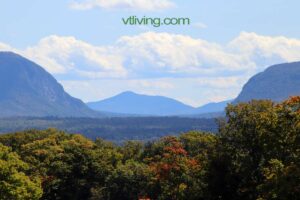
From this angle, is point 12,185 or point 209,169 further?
point 12,185

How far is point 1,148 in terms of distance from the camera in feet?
263

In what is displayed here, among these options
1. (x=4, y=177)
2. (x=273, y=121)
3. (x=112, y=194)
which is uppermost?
(x=273, y=121)

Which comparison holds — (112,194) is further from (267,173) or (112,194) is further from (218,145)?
(267,173)

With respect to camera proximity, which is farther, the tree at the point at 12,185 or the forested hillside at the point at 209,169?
the tree at the point at 12,185

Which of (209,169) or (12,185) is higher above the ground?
(209,169)

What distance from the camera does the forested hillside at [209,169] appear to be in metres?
50.7

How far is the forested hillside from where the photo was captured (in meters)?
50.7

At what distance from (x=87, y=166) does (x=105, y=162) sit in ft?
11.1

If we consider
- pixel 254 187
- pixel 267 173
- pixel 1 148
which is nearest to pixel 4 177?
pixel 1 148

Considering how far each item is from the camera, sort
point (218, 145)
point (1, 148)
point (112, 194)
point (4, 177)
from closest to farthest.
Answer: point (218, 145)
point (4, 177)
point (1, 148)
point (112, 194)

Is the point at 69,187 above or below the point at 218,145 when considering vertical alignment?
below

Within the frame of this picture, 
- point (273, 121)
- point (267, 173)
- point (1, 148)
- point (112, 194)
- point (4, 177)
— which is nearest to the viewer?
point (267, 173)

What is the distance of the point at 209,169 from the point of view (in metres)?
62.4

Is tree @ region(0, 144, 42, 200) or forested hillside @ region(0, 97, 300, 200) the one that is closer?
forested hillside @ region(0, 97, 300, 200)
